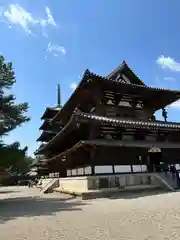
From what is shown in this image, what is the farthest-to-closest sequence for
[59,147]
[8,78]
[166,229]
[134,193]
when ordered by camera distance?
[59,147], [8,78], [134,193], [166,229]

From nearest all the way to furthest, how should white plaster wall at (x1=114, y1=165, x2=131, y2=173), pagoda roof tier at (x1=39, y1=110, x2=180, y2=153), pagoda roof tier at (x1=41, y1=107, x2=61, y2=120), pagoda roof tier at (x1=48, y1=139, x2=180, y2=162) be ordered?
pagoda roof tier at (x1=48, y1=139, x2=180, y2=162), pagoda roof tier at (x1=39, y1=110, x2=180, y2=153), white plaster wall at (x1=114, y1=165, x2=131, y2=173), pagoda roof tier at (x1=41, y1=107, x2=61, y2=120)

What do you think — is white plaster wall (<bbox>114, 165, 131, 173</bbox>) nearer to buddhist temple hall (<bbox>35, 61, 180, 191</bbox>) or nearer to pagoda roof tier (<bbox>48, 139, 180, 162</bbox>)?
buddhist temple hall (<bbox>35, 61, 180, 191</bbox>)

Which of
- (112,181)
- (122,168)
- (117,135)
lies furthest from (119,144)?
(112,181)

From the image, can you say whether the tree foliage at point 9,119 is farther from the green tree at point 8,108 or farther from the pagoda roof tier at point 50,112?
the pagoda roof tier at point 50,112

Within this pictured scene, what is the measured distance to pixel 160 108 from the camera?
22.5m

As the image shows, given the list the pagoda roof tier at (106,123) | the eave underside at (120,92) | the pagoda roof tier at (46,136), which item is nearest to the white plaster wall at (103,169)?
the pagoda roof tier at (106,123)

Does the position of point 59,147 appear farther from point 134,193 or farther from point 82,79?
point 134,193

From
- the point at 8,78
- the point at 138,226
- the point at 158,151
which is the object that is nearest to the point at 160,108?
the point at 158,151

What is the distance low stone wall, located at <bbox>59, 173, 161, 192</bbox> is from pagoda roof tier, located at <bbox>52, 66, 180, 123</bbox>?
657 centimetres

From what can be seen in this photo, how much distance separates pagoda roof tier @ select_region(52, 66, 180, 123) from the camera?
18312mm

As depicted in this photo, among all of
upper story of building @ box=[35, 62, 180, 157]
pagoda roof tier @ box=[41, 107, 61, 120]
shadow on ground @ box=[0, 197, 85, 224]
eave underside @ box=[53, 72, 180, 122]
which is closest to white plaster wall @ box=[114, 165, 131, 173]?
upper story of building @ box=[35, 62, 180, 157]

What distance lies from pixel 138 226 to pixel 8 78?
1394cm

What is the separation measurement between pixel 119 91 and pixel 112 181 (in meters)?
7.18

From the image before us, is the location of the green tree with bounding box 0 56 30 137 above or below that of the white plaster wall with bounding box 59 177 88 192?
above
